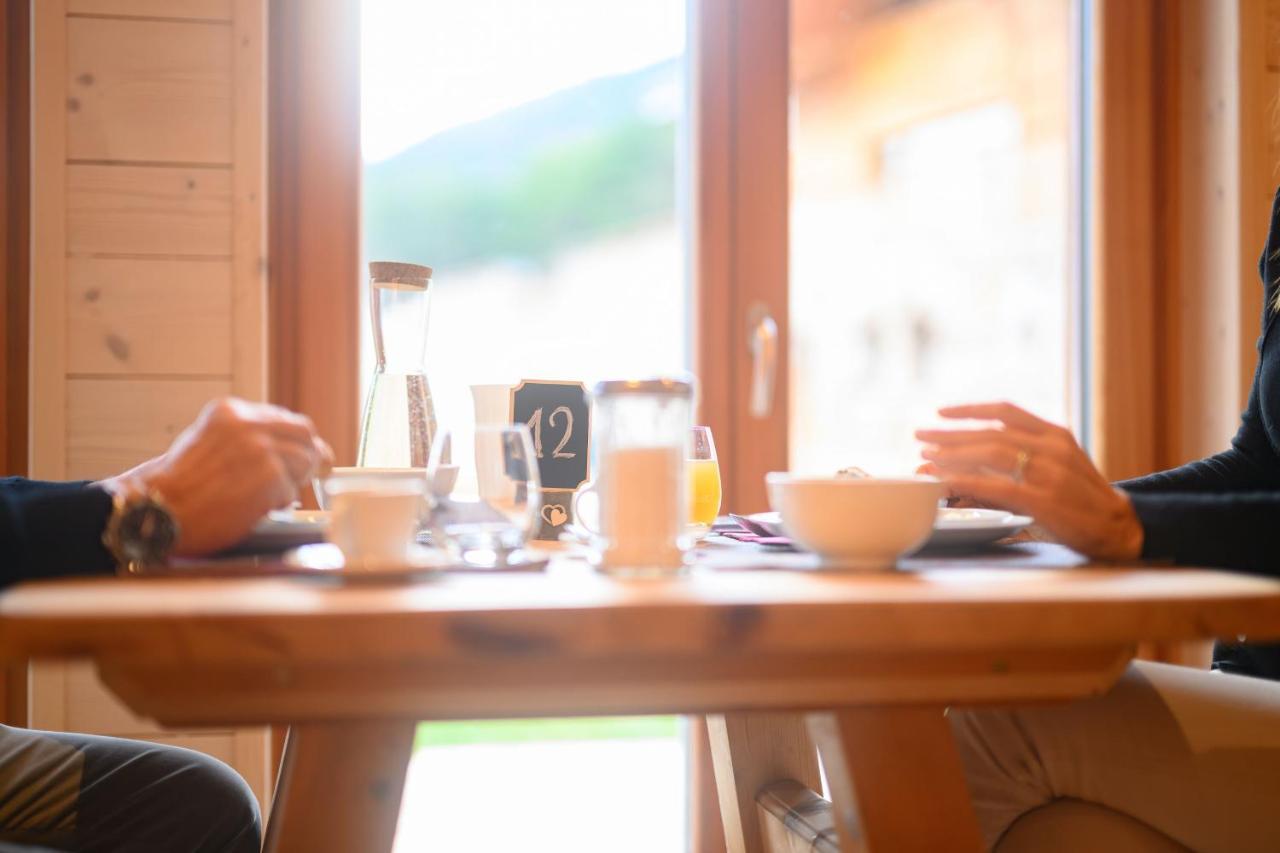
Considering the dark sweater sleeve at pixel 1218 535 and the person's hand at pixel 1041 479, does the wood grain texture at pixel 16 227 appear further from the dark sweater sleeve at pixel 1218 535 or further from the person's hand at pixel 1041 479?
the dark sweater sleeve at pixel 1218 535

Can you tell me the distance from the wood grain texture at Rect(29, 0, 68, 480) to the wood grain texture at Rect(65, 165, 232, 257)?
3 centimetres

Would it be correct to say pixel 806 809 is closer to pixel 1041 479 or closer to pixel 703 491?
pixel 703 491

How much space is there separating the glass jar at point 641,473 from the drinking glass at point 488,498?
0.22 feet

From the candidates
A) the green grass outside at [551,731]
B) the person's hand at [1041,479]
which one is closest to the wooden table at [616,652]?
the person's hand at [1041,479]

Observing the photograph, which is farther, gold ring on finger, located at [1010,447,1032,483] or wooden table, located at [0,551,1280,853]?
gold ring on finger, located at [1010,447,1032,483]

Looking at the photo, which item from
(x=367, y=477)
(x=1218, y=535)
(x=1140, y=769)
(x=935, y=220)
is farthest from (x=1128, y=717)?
(x=935, y=220)

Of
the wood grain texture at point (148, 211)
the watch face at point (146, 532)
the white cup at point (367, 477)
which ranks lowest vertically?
the watch face at point (146, 532)

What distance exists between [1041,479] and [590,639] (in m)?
0.43

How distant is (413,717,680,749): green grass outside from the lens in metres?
2.12

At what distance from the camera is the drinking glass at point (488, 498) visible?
788 mm

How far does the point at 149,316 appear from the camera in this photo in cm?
181

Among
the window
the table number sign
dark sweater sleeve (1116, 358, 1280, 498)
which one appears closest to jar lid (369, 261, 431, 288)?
the table number sign

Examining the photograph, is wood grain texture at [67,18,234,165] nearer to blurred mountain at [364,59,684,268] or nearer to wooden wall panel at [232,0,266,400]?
wooden wall panel at [232,0,266,400]

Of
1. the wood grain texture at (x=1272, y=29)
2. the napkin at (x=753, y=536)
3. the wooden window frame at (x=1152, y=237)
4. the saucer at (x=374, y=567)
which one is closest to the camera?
the saucer at (x=374, y=567)
